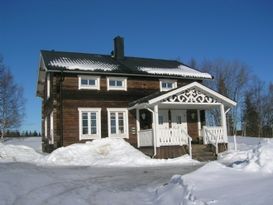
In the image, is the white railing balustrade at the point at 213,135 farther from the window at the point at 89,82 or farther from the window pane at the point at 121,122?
the window at the point at 89,82

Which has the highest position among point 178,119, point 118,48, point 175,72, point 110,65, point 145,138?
point 118,48

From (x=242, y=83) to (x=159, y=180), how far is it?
4196 centimetres

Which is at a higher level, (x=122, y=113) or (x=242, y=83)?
(x=242, y=83)

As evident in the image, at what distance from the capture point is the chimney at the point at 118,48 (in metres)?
27.5

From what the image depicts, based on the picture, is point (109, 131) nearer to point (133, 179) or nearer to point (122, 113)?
point (122, 113)

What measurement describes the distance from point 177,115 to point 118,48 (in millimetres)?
7153

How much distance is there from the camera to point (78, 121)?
71.6ft

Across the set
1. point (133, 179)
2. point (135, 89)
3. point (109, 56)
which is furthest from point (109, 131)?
point (133, 179)

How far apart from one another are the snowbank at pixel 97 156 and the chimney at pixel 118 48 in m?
8.20

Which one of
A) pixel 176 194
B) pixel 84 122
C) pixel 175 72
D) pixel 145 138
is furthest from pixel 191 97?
pixel 176 194

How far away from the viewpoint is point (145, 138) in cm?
2186

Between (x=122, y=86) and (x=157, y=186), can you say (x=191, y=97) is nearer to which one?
(x=122, y=86)

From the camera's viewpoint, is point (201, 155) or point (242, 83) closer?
point (201, 155)

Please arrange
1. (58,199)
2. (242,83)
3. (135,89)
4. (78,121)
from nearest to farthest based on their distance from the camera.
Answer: (58,199), (78,121), (135,89), (242,83)
